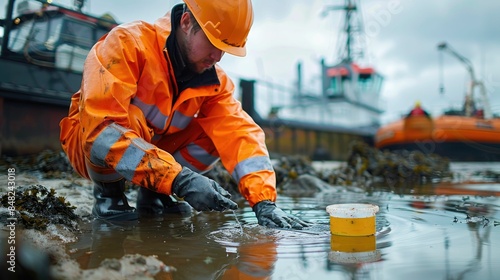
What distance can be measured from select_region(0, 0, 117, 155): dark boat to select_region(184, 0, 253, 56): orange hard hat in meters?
4.47

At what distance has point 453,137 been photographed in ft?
A: 41.9

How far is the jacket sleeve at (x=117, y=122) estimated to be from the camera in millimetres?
2072

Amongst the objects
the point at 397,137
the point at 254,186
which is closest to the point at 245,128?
the point at 254,186

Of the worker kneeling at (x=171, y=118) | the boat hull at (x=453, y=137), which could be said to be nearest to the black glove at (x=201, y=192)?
the worker kneeling at (x=171, y=118)

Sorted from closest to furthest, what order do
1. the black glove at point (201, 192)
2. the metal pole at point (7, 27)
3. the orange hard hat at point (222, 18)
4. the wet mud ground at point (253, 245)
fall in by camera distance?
the wet mud ground at point (253, 245), the black glove at point (201, 192), the orange hard hat at point (222, 18), the metal pole at point (7, 27)

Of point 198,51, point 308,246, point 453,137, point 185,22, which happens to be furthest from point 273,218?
point 453,137

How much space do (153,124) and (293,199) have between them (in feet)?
5.21

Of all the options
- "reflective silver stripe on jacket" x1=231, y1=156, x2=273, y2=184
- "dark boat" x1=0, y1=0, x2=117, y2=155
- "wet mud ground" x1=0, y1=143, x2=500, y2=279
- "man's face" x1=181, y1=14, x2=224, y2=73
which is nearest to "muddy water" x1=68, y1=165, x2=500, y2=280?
"wet mud ground" x1=0, y1=143, x2=500, y2=279

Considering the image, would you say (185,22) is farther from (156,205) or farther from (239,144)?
(156,205)

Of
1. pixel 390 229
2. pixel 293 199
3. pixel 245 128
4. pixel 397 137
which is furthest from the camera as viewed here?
pixel 397 137

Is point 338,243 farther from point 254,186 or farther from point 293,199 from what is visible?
point 293,199

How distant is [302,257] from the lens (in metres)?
1.72

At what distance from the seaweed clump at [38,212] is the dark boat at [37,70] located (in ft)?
12.6

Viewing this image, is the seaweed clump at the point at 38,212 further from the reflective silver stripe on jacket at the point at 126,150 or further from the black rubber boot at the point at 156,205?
the black rubber boot at the point at 156,205
